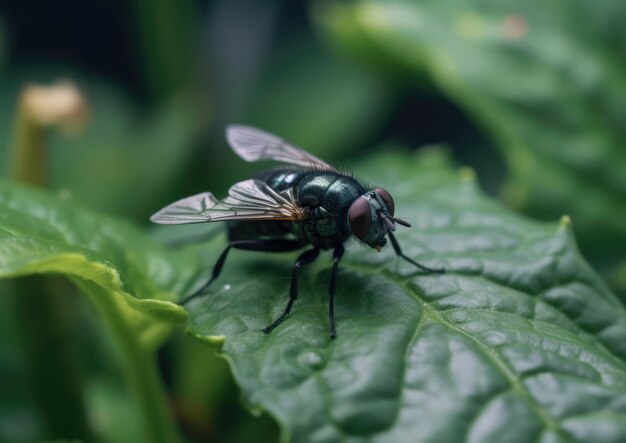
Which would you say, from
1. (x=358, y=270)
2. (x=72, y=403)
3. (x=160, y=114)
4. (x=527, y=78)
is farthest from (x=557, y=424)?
(x=160, y=114)

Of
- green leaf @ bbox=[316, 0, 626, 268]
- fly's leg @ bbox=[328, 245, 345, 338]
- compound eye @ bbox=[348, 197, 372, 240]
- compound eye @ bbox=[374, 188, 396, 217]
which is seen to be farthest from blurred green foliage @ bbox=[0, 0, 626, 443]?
compound eye @ bbox=[374, 188, 396, 217]

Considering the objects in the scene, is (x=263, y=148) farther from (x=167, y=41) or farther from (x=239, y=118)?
(x=239, y=118)

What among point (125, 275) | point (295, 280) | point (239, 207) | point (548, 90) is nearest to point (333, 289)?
point (295, 280)

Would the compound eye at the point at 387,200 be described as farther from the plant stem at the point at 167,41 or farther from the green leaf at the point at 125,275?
the plant stem at the point at 167,41

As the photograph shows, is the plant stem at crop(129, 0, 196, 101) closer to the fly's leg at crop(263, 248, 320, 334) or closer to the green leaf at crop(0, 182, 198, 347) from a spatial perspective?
the green leaf at crop(0, 182, 198, 347)

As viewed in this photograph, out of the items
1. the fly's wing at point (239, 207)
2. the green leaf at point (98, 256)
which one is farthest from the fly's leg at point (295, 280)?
the green leaf at point (98, 256)
